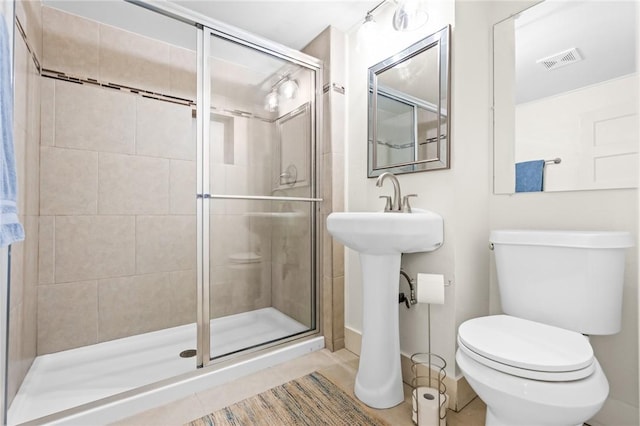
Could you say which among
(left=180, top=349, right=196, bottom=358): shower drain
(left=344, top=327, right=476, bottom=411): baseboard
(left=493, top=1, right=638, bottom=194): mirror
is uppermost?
(left=493, top=1, right=638, bottom=194): mirror

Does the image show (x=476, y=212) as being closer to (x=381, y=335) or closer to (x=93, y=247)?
(x=381, y=335)

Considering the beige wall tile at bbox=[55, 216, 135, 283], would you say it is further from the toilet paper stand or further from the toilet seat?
the toilet seat

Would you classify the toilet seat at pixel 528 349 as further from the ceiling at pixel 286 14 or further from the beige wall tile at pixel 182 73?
the beige wall tile at pixel 182 73

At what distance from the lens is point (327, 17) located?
187 cm

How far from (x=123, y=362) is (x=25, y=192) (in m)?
1.09

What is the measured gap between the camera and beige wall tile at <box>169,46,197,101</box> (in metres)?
2.18

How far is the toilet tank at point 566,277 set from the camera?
111cm

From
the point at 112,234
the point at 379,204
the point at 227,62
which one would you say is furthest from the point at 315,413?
the point at 227,62

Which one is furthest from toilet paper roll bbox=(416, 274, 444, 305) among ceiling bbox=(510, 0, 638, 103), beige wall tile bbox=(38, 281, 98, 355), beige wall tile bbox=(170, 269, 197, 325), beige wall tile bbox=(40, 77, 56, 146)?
beige wall tile bbox=(40, 77, 56, 146)

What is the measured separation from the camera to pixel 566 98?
134 cm

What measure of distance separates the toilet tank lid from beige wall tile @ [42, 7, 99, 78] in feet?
8.46

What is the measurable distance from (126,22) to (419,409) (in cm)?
271

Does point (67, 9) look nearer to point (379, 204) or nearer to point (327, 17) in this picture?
point (327, 17)

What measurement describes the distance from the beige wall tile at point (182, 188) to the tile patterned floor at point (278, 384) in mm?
1265
